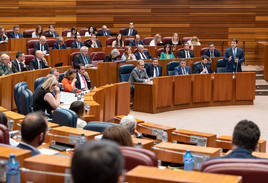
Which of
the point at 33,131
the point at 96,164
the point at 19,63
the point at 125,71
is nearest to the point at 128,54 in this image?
the point at 125,71

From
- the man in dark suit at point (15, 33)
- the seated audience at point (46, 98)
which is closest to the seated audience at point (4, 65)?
the seated audience at point (46, 98)

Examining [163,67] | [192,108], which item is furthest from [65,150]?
[163,67]

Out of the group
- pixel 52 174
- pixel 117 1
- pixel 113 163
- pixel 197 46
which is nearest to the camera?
pixel 113 163

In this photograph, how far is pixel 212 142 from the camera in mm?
4543

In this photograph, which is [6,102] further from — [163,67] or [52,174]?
[52,174]

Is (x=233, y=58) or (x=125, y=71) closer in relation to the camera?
(x=125, y=71)

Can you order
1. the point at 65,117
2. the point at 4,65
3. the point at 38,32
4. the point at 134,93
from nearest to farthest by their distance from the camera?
the point at 65,117, the point at 4,65, the point at 134,93, the point at 38,32

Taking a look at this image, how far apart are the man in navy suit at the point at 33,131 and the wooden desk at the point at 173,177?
992 mm

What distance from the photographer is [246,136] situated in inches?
114

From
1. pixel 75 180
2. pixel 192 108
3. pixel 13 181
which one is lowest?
pixel 192 108

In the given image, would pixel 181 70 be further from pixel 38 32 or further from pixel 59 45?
pixel 38 32

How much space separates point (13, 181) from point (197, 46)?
1153cm

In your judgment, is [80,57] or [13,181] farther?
[80,57]

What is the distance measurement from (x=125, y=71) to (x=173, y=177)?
8.25 metres
